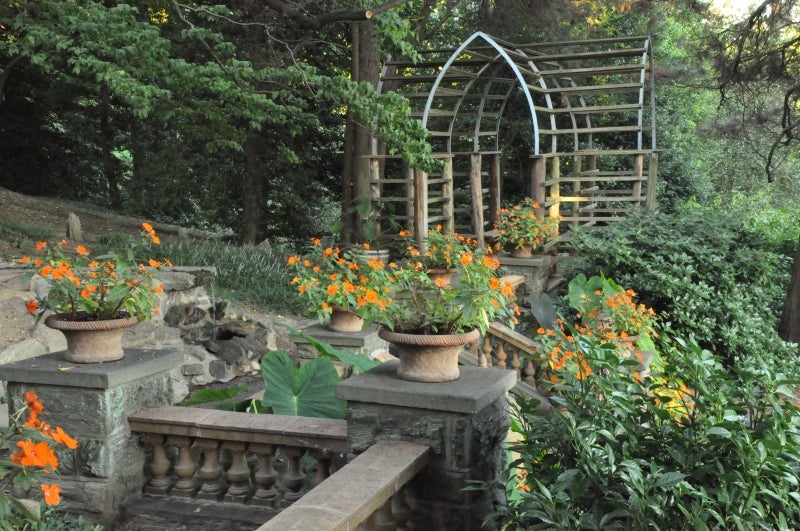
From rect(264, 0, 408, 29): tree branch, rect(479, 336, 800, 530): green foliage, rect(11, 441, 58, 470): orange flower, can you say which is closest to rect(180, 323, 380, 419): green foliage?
rect(479, 336, 800, 530): green foliage

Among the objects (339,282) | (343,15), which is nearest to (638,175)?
(343,15)

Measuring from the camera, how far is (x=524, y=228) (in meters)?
9.88

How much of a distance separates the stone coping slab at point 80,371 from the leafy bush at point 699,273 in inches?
257

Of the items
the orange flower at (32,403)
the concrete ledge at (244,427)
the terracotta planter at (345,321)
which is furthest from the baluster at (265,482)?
the terracotta planter at (345,321)

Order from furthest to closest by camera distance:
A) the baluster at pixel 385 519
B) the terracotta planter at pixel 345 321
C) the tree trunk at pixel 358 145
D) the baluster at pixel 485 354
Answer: the tree trunk at pixel 358 145 < the baluster at pixel 485 354 < the terracotta planter at pixel 345 321 < the baluster at pixel 385 519

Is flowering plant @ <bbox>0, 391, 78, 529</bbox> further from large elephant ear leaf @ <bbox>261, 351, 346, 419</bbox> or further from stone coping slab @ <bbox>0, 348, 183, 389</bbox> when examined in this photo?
large elephant ear leaf @ <bbox>261, 351, 346, 419</bbox>

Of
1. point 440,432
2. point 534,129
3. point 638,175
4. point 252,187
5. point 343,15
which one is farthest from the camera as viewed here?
point 252,187

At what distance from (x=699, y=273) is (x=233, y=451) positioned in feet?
25.1

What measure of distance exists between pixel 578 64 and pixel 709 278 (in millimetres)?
7516

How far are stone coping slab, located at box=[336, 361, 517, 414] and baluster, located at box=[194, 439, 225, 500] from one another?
0.81m

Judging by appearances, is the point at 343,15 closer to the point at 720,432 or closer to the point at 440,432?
the point at 440,432

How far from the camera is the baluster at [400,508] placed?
2.75 metres

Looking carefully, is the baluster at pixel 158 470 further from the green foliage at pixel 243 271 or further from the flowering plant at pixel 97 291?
the green foliage at pixel 243 271

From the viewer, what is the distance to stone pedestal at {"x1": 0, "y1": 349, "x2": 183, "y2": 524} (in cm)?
332
